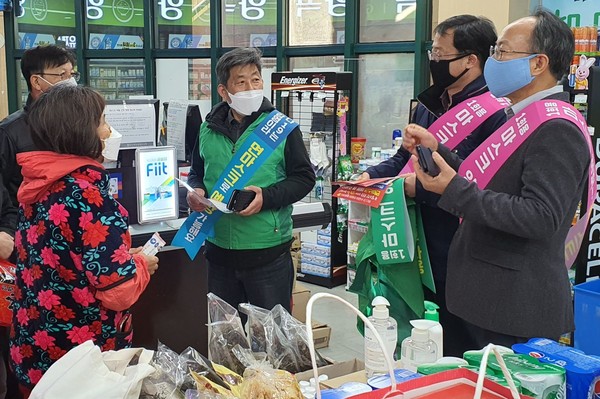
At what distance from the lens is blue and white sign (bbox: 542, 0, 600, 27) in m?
4.75

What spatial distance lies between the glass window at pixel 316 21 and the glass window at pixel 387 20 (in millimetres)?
250

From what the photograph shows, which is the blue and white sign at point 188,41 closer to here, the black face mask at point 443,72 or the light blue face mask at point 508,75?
the black face mask at point 443,72

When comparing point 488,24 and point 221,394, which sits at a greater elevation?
point 488,24

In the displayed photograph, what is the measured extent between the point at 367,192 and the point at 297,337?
0.89 meters

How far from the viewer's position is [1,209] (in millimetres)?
3166

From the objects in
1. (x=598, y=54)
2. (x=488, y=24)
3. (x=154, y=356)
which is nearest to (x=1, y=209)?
(x=154, y=356)

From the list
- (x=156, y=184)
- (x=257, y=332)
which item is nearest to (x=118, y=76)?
(x=156, y=184)

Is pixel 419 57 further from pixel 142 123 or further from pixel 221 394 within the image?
pixel 221 394

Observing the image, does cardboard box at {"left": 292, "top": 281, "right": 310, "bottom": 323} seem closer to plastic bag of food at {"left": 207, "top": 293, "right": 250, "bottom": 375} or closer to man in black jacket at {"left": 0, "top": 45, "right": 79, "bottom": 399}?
man in black jacket at {"left": 0, "top": 45, "right": 79, "bottom": 399}

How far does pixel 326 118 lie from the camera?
247 inches

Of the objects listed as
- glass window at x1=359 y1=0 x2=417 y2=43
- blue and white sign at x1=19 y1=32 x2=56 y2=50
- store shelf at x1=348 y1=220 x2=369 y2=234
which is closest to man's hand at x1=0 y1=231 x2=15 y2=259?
store shelf at x1=348 y1=220 x2=369 y2=234

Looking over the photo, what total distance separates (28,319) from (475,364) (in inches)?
55.8

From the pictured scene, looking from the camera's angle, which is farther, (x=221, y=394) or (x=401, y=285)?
(x=401, y=285)

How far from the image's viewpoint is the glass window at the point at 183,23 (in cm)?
872
